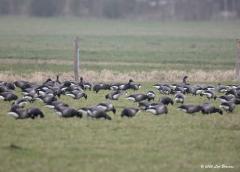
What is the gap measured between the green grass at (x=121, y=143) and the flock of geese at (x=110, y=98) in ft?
0.90

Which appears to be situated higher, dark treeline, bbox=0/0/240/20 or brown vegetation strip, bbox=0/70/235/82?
dark treeline, bbox=0/0/240/20

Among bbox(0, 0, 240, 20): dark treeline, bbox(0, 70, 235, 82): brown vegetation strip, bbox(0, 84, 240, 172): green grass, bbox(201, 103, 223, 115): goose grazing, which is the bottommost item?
bbox(0, 84, 240, 172): green grass

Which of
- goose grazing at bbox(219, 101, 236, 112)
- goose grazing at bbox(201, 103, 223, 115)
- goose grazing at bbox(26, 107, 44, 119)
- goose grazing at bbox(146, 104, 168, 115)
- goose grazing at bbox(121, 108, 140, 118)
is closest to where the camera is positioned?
goose grazing at bbox(26, 107, 44, 119)

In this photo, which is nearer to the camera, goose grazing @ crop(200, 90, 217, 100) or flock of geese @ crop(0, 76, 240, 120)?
flock of geese @ crop(0, 76, 240, 120)

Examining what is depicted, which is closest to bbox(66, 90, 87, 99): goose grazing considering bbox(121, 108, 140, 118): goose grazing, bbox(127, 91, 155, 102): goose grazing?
bbox(127, 91, 155, 102): goose grazing

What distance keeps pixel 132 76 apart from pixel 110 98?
8788 millimetres

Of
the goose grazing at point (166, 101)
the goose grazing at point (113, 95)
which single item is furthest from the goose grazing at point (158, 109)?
the goose grazing at point (113, 95)

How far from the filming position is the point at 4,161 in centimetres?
1462

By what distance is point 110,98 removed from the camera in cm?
2408

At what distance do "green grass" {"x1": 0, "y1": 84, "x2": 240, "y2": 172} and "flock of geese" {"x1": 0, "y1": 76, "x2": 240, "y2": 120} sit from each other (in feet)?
0.90

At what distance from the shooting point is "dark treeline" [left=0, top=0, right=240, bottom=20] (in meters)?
128

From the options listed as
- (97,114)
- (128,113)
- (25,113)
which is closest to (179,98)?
(128,113)

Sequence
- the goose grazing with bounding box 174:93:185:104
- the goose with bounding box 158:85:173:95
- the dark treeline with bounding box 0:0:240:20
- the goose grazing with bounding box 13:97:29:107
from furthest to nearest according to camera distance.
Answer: the dark treeline with bounding box 0:0:240:20, the goose with bounding box 158:85:173:95, the goose grazing with bounding box 174:93:185:104, the goose grazing with bounding box 13:97:29:107

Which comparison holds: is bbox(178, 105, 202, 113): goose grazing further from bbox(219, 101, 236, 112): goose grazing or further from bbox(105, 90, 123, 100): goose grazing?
bbox(105, 90, 123, 100): goose grazing
